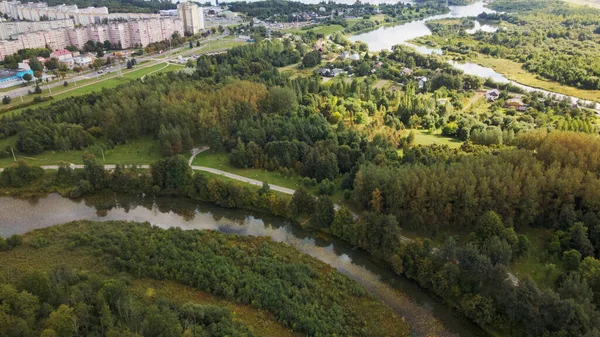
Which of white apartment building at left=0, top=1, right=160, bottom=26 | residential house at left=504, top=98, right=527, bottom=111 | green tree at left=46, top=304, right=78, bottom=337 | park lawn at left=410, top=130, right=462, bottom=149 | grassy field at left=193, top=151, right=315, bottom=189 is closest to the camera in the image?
green tree at left=46, top=304, right=78, bottom=337

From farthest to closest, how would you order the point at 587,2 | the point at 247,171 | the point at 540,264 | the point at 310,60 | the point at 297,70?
1. the point at 587,2
2. the point at 310,60
3. the point at 297,70
4. the point at 247,171
5. the point at 540,264

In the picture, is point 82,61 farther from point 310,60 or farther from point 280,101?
point 280,101

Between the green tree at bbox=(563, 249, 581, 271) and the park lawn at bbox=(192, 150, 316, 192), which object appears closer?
the green tree at bbox=(563, 249, 581, 271)

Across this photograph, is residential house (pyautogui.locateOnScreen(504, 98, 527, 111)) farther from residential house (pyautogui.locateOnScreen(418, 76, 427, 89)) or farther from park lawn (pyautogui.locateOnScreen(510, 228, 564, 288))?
park lawn (pyautogui.locateOnScreen(510, 228, 564, 288))

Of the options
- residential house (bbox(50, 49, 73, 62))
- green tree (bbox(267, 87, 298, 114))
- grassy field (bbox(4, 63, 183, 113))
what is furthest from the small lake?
residential house (bbox(50, 49, 73, 62))

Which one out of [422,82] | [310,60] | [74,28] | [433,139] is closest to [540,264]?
[433,139]

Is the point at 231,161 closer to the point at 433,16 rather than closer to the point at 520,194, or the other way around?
the point at 520,194
